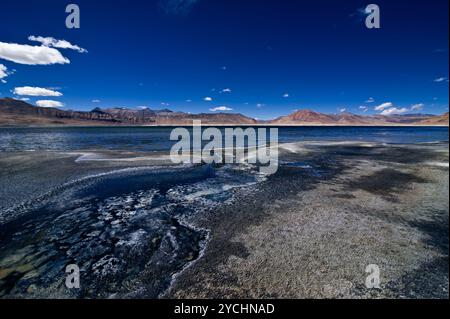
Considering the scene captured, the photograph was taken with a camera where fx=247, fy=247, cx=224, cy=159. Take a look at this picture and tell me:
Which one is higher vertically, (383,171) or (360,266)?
(383,171)

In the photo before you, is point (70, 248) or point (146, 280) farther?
point (70, 248)

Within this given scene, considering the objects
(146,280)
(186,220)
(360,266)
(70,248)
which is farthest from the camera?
(186,220)

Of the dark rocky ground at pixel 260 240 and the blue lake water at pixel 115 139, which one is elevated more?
the blue lake water at pixel 115 139

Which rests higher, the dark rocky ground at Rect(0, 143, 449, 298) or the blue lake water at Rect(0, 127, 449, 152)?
the blue lake water at Rect(0, 127, 449, 152)

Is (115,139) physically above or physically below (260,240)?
above

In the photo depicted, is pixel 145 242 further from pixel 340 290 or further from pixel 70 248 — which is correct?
pixel 340 290

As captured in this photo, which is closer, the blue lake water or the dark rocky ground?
the dark rocky ground

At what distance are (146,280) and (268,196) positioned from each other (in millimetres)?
5924

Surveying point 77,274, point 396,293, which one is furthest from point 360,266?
point 77,274

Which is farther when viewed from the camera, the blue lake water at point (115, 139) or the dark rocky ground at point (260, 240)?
the blue lake water at point (115, 139)

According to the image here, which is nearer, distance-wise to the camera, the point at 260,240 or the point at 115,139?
the point at 260,240

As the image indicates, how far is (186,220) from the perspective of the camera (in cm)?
732
